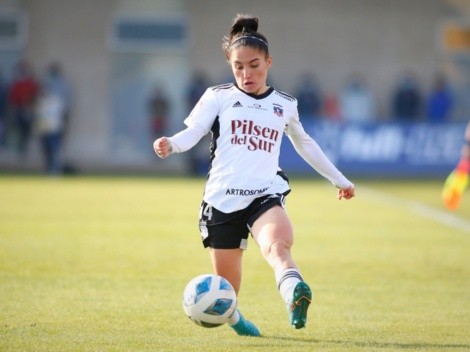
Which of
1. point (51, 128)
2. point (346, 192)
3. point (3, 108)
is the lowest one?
point (51, 128)

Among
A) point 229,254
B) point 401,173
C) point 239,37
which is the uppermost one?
point 239,37

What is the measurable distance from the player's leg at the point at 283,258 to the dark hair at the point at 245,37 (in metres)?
1.11

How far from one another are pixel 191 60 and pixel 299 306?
27.8m

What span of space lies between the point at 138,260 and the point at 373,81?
77.0ft

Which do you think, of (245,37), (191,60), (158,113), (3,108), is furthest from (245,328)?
(191,60)

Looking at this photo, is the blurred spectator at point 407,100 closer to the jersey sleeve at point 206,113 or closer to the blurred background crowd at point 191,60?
the blurred background crowd at point 191,60

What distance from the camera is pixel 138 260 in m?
12.2

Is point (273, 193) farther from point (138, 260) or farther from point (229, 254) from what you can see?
point (138, 260)

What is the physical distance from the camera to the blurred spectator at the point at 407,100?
1278 inches

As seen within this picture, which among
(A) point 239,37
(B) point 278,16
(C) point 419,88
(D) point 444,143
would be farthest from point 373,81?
(A) point 239,37

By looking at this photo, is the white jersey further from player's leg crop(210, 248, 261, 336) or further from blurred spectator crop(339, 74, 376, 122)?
blurred spectator crop(339, 74, 376, 122)

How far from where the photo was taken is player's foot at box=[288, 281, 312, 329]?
660 centimetres

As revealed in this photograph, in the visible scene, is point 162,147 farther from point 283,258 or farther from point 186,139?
point 283,258

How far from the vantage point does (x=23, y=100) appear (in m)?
31.1
